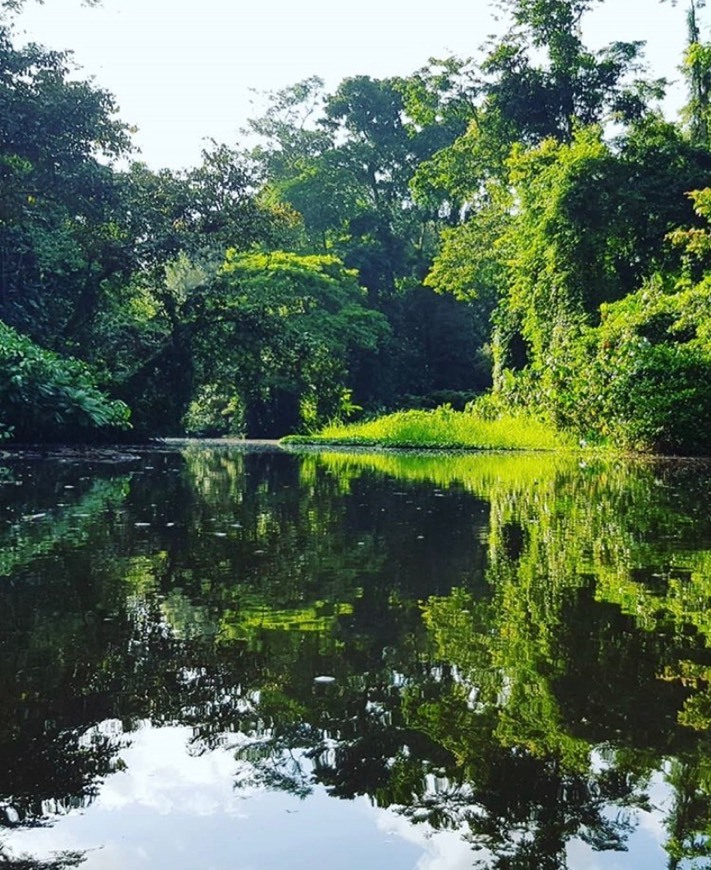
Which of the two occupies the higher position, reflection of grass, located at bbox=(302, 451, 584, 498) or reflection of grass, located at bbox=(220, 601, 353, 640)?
reflection of grass, located at bbox=(220, 601, 353, 640)

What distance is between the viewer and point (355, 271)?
30406mm

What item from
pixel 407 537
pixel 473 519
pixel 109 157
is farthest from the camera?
pixel 109 157

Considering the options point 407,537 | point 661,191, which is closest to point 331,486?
point 407,537

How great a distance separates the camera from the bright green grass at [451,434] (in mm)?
17016

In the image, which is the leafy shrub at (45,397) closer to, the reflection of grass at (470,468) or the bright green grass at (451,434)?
the reflection of grass at (470,468)

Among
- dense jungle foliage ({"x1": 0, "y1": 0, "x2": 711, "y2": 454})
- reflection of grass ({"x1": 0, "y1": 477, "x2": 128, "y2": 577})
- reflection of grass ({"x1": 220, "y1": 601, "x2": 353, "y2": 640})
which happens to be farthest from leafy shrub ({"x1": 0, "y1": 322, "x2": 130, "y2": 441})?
reflection of grass ({"x1": 220, "y1": 601, "x2": 353, "y2": 640})

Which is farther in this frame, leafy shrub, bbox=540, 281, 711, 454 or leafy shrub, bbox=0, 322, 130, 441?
leafy shrub, bbox=540, 281, 711, 454

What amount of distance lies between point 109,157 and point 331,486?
12029mm

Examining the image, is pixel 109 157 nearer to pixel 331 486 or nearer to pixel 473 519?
pixel 331 486

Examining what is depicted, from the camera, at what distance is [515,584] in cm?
361

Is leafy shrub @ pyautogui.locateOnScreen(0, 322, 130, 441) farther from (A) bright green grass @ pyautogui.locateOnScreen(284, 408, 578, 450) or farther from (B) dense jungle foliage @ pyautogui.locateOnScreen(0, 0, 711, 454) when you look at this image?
(A) bright green grass @ pyautogui.locateOnScreen(284, 408, 578, 450)

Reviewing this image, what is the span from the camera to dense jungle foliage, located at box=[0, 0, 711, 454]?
1440 centimetres

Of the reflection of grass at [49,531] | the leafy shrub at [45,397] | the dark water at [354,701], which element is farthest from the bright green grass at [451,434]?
the dark water at [354,701]

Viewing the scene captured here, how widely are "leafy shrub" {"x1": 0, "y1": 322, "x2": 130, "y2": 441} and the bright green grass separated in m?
6.88
